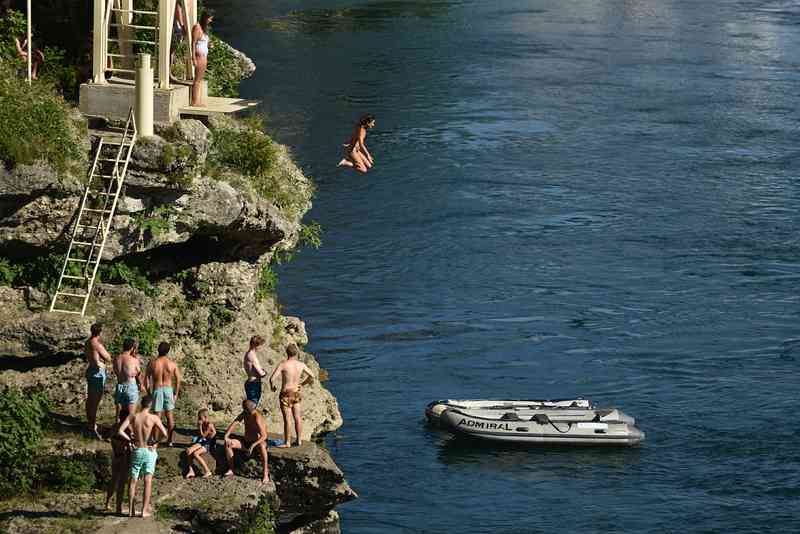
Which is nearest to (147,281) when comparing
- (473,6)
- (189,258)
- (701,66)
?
(189,258)

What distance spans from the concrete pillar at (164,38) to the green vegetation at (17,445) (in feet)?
21.0

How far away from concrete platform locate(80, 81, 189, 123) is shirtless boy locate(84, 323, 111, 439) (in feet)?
13.4

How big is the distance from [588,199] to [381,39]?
33.7 m

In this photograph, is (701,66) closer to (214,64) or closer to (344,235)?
(344,235)

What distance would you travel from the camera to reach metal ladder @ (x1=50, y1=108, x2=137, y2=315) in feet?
81.7

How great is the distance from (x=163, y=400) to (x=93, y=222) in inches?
129

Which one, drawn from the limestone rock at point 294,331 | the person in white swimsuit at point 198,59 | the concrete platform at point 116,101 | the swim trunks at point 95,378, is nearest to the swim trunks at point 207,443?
the swim trunks at point 95,378

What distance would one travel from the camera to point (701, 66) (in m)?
87.7

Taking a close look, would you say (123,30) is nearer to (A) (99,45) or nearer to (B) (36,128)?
(A) (99,45)

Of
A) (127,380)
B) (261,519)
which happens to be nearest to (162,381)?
(127,380)

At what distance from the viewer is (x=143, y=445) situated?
22.0 m

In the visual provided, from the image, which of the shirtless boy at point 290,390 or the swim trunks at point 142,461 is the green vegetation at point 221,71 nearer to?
the shirtless boy at point 290,390

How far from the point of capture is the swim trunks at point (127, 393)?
2356 cm

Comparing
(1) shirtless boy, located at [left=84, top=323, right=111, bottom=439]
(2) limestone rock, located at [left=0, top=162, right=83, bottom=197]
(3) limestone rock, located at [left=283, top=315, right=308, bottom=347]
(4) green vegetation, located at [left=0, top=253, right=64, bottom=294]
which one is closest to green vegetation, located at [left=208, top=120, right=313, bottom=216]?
(2) limestone rock, located at [left=0, top=162, right=83, bottom=197]
